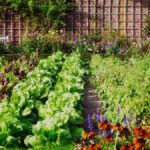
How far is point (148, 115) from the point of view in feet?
19.2

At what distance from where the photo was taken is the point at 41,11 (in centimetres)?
2048

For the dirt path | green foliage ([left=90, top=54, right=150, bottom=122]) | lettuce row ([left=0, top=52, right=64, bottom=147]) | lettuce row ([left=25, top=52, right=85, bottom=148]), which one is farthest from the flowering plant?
the dirt path

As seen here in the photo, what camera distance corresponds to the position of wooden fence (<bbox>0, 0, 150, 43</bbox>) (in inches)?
810

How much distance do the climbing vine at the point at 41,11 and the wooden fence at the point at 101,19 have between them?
309mm

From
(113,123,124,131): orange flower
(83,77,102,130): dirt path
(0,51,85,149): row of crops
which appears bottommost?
(83,77,102,130): dirt path

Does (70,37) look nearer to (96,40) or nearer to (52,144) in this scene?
(96,40)

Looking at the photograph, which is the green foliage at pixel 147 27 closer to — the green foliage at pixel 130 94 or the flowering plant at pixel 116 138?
the green foliage at pixel 130 94

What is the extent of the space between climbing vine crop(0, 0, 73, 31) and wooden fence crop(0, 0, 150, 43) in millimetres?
309

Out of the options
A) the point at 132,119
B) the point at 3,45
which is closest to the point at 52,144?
the point at 132,119

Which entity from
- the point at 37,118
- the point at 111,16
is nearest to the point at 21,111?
the point at 37,118

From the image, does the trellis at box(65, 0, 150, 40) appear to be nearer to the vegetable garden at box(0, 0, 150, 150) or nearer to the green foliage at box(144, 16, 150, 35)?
the green foliage at box(144, 16, 150, 35)

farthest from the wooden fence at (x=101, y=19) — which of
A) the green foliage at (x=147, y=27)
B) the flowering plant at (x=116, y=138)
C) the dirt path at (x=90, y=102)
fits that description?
the flowering plant at (x=116, y=138)

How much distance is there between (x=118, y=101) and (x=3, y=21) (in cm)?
1459

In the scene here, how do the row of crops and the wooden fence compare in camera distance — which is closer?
the row of crops
